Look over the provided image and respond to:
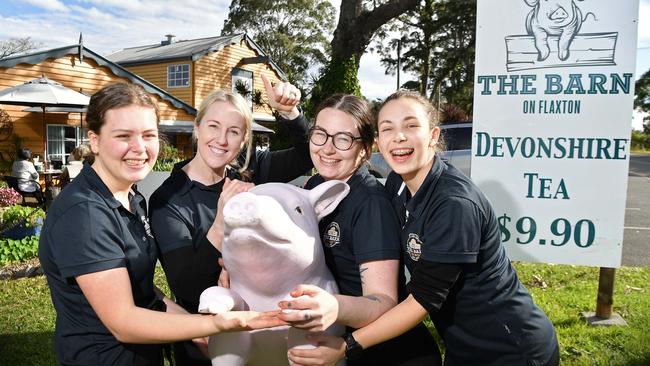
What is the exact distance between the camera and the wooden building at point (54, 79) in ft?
40.2

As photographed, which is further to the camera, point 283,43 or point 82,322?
point 283,43

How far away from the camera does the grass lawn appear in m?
3.82

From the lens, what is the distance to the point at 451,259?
1692mm

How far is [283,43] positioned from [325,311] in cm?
3355

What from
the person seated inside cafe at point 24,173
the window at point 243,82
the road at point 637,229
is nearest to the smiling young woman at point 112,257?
the road at point 637,229

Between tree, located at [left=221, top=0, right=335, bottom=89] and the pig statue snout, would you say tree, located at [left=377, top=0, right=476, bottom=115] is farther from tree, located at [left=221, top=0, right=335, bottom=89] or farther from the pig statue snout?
the pig statue snout

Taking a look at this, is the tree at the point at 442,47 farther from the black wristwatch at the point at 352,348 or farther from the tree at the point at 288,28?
the black wristwatch at the point at 352,348

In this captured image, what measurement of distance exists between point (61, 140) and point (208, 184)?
13341 millimetres

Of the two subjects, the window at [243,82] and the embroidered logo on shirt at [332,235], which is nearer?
the embroidered logo on shirt at [332,235]

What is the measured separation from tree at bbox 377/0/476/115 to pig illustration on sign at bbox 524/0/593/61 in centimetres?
2239

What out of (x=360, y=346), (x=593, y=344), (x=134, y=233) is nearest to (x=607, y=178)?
(x=593, y=344)

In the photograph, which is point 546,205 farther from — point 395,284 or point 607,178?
point 395,284

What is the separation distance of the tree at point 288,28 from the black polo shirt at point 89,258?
3176 cm

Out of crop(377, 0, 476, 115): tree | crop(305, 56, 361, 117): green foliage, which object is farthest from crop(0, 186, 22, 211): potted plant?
crop(377, 0, 476, 115): tree
